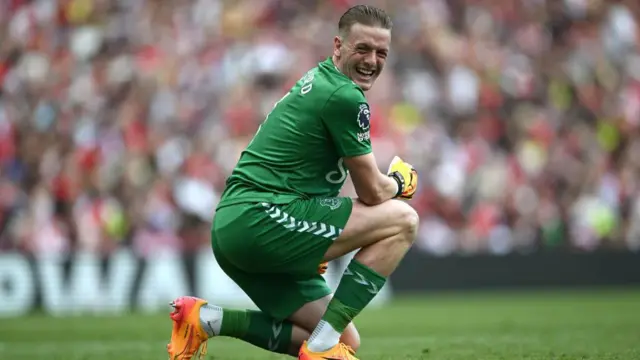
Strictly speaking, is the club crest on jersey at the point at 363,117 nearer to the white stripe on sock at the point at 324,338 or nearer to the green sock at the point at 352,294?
the green sock at the point at 352,294

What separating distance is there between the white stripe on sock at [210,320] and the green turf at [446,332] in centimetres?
140

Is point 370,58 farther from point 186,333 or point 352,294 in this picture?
point 186,333

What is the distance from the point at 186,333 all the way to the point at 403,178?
1.70 m

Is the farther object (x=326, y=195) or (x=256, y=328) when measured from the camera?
(x=256, y=328)

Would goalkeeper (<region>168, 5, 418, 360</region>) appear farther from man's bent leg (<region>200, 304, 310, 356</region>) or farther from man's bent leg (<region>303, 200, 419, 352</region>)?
man's bent leg (<region>200, 304, 310, 356</region>)

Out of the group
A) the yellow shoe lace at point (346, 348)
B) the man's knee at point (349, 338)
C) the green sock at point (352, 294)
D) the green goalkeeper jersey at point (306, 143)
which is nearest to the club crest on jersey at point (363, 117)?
the green goalkeeper jersey at point (306, 143)

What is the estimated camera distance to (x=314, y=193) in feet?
20.9

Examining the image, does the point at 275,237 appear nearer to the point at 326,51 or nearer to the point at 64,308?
the point at 64,308

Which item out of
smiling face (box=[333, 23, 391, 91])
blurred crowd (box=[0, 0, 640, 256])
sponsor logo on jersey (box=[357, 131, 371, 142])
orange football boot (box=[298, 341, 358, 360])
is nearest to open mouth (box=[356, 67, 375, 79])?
smiling face (box=[333, 23, 391, 91])

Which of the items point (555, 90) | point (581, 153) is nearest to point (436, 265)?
point (581, 153)

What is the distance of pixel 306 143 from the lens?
6168 millimetres

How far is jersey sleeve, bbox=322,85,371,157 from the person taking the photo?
5.97m

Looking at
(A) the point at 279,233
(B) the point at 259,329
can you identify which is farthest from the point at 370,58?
(B) the point at 259,329

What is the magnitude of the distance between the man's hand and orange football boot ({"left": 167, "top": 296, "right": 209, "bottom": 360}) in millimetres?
1517
